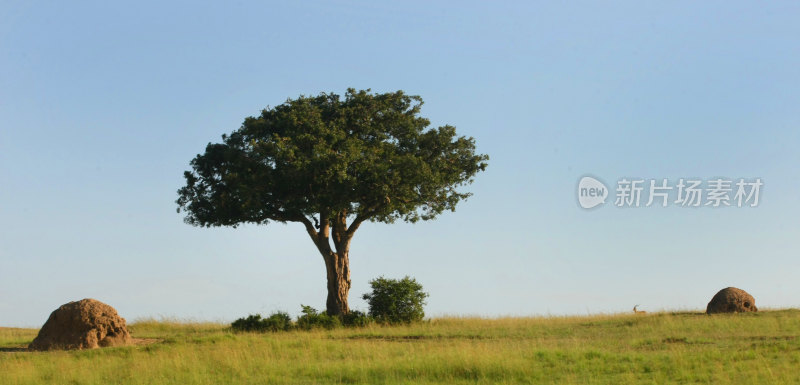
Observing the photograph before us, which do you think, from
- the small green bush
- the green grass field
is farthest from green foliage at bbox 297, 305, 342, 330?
the green grass field

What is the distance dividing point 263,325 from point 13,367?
12.9 m

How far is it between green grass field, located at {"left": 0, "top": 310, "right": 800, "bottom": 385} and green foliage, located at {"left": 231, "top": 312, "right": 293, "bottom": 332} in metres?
4.69

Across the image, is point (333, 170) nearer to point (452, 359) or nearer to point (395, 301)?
point (395, 301)

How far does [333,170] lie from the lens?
3125 centimetres

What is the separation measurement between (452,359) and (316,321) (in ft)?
47.1

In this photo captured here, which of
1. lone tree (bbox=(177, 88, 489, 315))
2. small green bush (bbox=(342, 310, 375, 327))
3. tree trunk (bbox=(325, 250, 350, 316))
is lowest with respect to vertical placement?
small green bush (bbox=(342, 310, 375, 327))

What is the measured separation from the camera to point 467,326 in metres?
31.5

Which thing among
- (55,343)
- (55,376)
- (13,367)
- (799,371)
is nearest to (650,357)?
(799,371)

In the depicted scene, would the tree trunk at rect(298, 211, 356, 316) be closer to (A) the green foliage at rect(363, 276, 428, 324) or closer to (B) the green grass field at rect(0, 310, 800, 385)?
(A) the green foliage at rect(363, 276, 428, 324)

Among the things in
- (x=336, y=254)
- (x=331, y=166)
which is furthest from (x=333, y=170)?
(x=336, y=254)

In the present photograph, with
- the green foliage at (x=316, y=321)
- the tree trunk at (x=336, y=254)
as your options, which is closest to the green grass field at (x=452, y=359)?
the green foliage at (x=316, y=321)

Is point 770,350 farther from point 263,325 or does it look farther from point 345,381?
point 263,325

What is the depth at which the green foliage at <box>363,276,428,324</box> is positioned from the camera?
33.3 m

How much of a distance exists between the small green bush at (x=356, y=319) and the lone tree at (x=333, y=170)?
127cm
